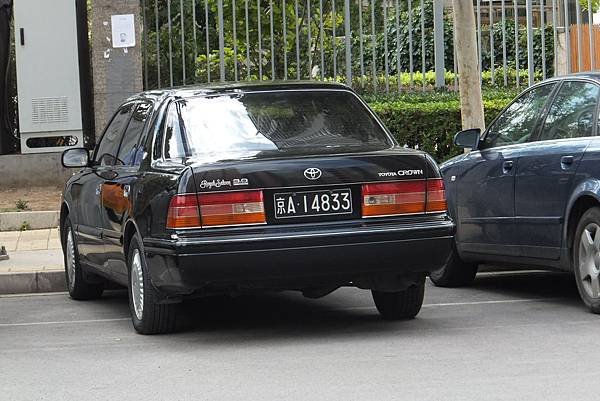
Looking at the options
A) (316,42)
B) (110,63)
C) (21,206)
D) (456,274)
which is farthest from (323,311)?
(316,42)

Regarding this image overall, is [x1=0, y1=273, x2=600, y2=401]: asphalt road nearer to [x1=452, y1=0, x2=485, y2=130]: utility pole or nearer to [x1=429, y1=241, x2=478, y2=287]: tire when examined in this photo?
[x1=429, y1=241, x2=478, y2=287]: tire

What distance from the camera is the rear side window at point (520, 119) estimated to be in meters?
9.97

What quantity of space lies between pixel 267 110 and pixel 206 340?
153cm

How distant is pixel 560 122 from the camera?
9594 millimetres

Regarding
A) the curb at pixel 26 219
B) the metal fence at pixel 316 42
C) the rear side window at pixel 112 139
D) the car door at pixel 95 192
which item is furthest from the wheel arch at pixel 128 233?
the metal fence at pixel 316 42

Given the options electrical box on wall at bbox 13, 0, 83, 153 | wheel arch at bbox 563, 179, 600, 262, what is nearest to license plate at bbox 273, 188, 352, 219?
wheel arch at bbox 563, 179, 600, 262

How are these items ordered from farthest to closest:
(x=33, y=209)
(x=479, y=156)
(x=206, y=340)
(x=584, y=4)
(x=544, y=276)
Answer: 1. (x=584, y=4)
2. (x=33, y=209)
3. (x=544, y=276)
4. (x=479, y=156)
5. (x=206, y=340)

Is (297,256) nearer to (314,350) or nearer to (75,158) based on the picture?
(314,350)

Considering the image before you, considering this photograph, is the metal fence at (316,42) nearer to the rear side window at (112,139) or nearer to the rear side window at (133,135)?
the rear side window at (112,139)

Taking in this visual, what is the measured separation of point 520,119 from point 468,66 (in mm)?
4067

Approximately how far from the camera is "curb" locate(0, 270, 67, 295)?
1127 cm

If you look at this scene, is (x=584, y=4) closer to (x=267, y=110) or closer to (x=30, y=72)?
(x=30, y=72)

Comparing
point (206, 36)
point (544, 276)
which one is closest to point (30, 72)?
point (206, 36)

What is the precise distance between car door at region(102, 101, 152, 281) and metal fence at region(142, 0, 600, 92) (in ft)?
23.6
